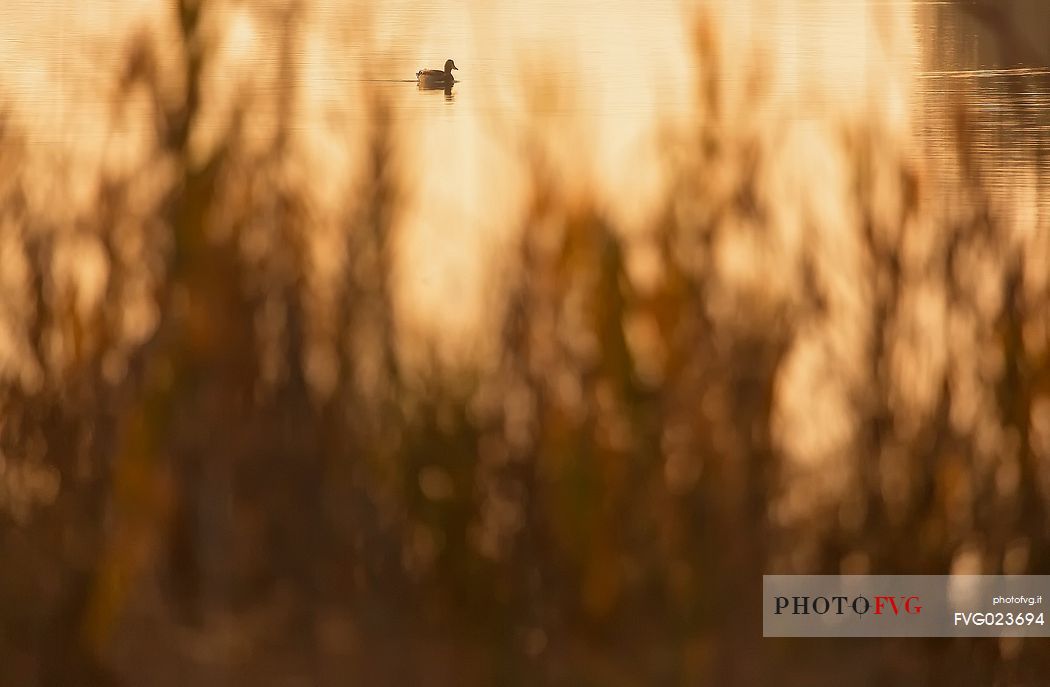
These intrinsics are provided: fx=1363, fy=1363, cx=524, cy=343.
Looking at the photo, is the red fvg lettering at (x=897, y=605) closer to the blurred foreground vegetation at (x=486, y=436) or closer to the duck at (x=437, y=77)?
the blurred foreground vegetation at (x=486, y=436)

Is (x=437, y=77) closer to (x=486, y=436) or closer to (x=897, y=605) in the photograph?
(x=486, y=436)

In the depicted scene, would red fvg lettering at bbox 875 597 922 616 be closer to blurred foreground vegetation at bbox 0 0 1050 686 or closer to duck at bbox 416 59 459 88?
blurred foreground vegetation at bbox 0 0 1050 686

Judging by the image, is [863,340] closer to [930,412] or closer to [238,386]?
[930,412]

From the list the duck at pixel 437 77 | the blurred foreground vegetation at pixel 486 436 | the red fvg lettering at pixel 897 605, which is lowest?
the red fvg lettering at pixel 897 605

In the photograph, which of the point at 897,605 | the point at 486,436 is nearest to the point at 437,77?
the point at 486,436

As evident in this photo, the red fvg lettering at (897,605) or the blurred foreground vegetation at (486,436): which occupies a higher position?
the blurred foreground vegetation at (486,436)

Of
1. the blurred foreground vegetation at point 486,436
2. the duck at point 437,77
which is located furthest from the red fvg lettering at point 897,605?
the duck at point 437,77

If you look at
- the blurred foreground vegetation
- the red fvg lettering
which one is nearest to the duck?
the blurred foreground vegetation

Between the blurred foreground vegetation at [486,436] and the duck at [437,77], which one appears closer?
the blurred foreground vegetation at [486,436]
